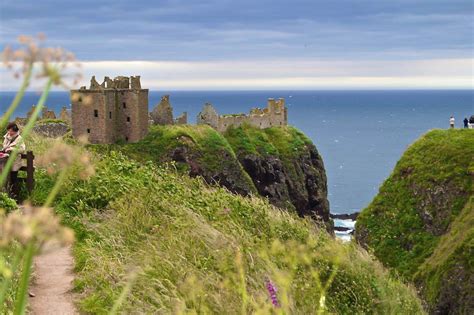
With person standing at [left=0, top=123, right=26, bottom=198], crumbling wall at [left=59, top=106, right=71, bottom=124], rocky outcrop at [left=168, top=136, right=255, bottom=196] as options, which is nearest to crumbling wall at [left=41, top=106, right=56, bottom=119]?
crumbling wall at [left=59, top=106, right=71, bottom=124]

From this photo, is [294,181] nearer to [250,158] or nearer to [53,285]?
[250,158]

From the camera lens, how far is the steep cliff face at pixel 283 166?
3031 inches

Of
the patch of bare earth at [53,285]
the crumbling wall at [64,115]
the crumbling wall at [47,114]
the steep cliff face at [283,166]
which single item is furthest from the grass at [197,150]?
the patch of bare earth at [53,285]

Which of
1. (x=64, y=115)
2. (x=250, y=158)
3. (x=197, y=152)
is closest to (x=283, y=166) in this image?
(x=250, y=158)

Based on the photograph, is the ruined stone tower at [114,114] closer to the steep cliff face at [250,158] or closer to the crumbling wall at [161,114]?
the steep cliff face at [250,158]

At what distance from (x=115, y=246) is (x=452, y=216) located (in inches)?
820

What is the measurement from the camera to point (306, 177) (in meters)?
84.9

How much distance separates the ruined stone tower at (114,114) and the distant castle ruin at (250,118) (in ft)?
31.1

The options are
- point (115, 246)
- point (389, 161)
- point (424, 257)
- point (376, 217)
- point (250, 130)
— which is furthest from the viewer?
point (389, 161)

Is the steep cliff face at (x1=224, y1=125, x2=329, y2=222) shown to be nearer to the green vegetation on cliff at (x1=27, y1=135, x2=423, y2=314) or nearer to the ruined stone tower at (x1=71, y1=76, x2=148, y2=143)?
the ruined stone tower at (x1=71, y1=76, x2=148, y2=143)

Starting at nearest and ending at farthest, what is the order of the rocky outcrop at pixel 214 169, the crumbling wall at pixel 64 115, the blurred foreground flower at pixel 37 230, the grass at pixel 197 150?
the blurred foreground flower at pixel 37 230 → the grass at pixel 197 150 → the rocky outcrop at pixel 214 169 → the crumbling wall at pixel 64 115

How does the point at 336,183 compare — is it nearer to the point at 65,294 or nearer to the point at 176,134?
the point at 176,134

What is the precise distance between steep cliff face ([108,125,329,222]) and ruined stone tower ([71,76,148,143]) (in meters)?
1.72

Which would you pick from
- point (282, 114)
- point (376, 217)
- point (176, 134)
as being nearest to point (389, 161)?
point (282, 114)
